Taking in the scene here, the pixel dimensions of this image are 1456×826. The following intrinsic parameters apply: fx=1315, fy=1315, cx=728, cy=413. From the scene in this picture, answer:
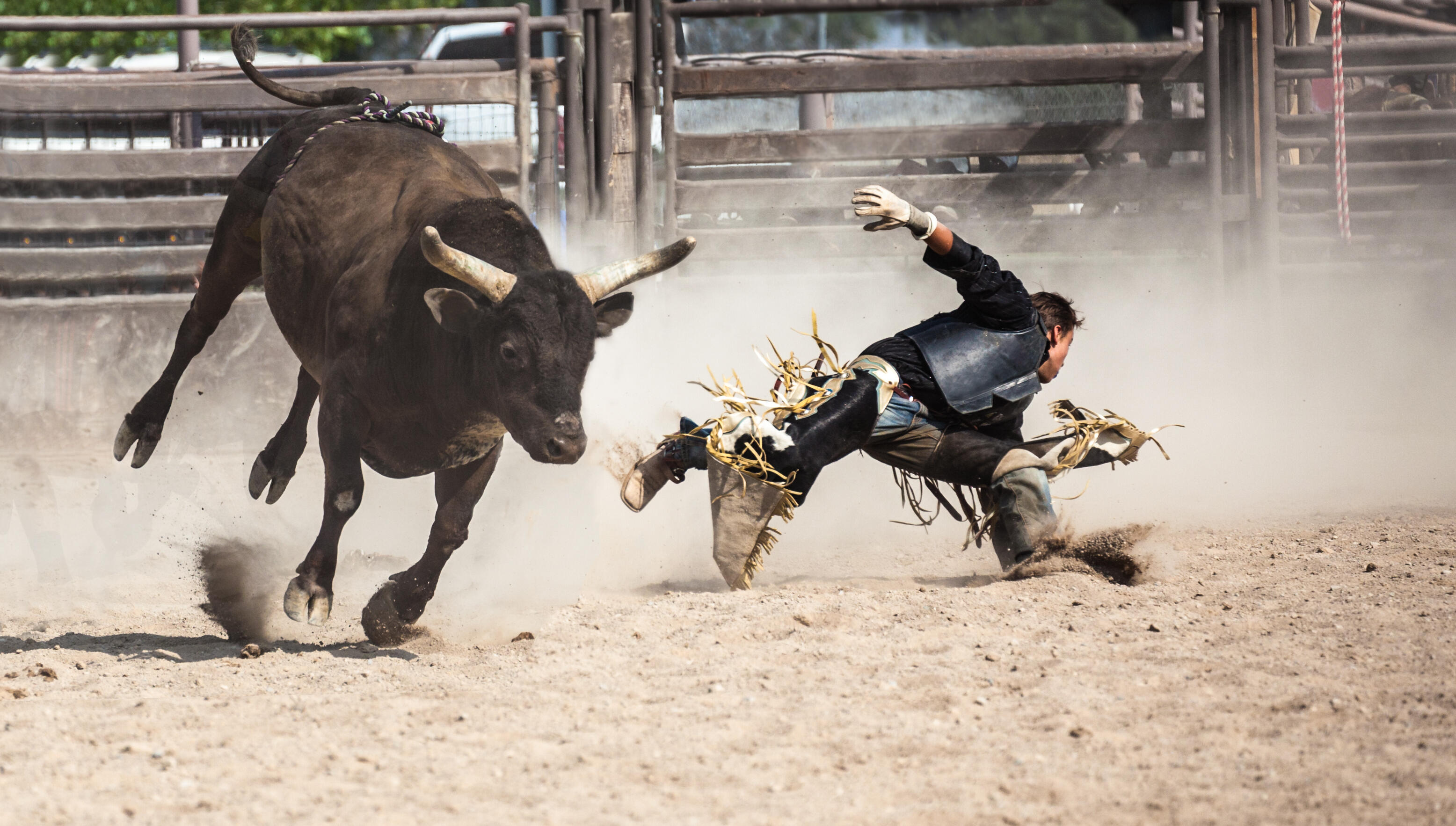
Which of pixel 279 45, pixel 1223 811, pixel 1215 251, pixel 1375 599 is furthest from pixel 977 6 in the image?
pixel 279 45

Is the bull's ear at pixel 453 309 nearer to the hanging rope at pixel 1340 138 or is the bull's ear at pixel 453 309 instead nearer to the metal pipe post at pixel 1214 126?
the metal pipe post at pixel 1214 126

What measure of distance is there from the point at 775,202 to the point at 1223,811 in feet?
19.4

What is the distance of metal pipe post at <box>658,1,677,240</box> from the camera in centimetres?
780

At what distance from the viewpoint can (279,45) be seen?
55.1 ft

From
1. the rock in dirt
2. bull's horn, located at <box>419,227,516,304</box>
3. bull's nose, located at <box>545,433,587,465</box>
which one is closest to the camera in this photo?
bull's nose, located at <box>545,433,587,465</box>

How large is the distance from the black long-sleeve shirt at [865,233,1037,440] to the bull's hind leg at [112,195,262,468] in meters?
2.75

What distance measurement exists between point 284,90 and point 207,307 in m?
0.98

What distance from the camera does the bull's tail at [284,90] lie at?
219 inches

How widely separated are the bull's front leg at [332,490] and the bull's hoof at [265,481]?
0.77 meters

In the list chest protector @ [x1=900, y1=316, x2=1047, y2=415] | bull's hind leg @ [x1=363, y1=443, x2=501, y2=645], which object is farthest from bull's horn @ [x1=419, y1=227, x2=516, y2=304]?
chest protector @ [x1=900, y1=316, x2=1047, y2=415]

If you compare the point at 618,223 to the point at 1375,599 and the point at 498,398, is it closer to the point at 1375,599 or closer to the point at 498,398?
the point at 498,398

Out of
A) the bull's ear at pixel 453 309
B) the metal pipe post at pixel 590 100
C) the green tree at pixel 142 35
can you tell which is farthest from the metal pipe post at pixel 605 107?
the green tree at pixel 142 35

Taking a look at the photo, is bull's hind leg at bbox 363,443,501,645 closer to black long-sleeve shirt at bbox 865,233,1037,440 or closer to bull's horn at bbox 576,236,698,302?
bull's horn at bbox 576,236,698,302

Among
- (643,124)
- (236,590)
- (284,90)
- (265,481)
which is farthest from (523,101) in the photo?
(236,590)
